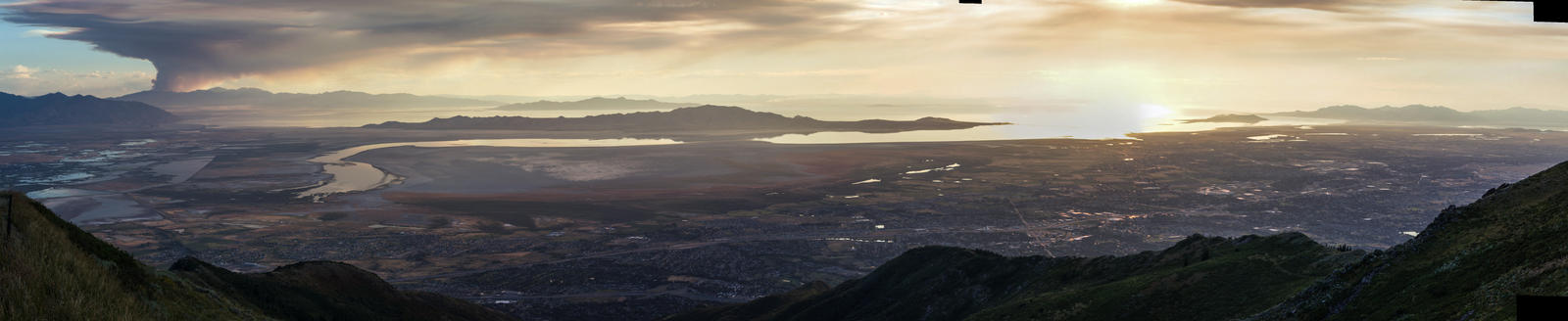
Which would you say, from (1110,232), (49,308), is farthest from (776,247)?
(49,308)

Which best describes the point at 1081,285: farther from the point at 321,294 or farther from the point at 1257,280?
the point at 321,294

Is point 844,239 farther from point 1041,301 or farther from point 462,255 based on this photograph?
point 1041,301

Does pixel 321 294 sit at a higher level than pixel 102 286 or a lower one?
lower

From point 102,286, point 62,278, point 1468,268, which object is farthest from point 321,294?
point 1468,268

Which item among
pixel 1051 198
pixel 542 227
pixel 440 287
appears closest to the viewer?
pixel 440 287

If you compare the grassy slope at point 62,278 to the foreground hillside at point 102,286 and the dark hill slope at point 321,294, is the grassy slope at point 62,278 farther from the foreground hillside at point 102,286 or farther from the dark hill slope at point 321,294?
the dark hill slope at point 321,294

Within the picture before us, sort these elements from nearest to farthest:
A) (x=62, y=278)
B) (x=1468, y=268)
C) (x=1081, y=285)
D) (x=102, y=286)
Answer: (x=62, y=278) < (x=102, y=286) < (x=1468, y=268) < (x=1081, y=285)
